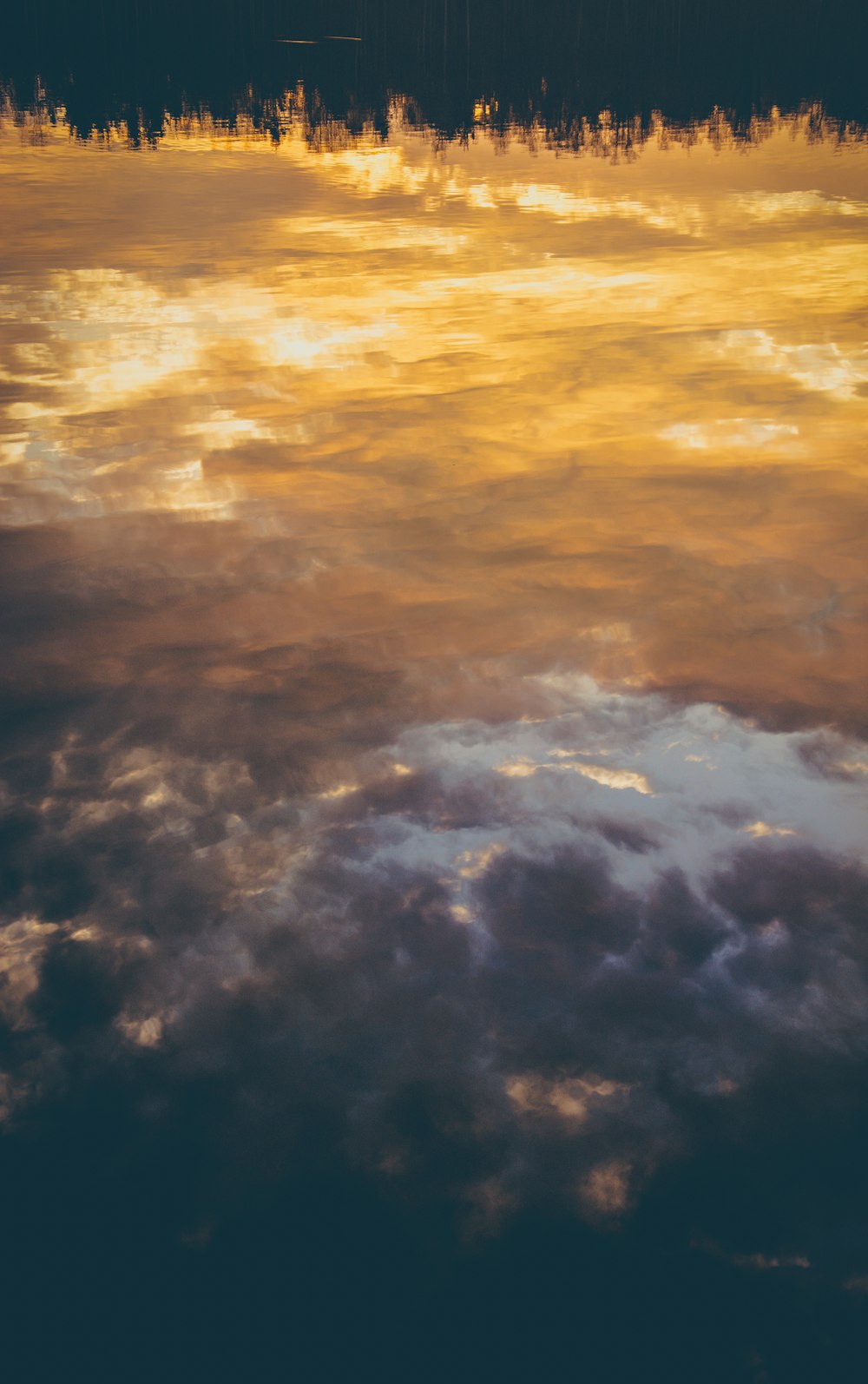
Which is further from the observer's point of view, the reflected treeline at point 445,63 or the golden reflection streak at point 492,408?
the reflected treeline at point 445,63

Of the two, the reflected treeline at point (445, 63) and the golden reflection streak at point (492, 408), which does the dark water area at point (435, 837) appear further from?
the reflected treeline at point (445, 63)

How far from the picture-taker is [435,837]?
322 centimetres

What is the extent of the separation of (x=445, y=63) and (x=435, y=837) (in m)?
27.3

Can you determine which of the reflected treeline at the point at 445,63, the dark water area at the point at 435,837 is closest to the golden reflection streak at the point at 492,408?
the dark water area at the point at 435,837

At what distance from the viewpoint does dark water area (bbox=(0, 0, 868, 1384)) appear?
2.17 m

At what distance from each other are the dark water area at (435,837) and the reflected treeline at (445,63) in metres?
11.5

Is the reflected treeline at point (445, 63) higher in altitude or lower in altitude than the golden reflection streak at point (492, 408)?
higher

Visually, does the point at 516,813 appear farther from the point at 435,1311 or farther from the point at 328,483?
the point at 328,483

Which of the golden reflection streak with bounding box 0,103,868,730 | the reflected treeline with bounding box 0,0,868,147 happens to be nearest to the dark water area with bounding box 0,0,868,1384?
the golden reflection streak with bounding box 0,103,868,730

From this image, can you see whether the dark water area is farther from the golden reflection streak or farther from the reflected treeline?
the reflected treeline

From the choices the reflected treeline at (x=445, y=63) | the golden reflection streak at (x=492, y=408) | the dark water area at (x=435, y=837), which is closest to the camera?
the dark water area at (x=435, y=837)

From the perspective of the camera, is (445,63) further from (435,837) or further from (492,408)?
(435,837)

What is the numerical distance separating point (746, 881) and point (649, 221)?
31.1 ft

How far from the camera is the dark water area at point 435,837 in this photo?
2.17m
